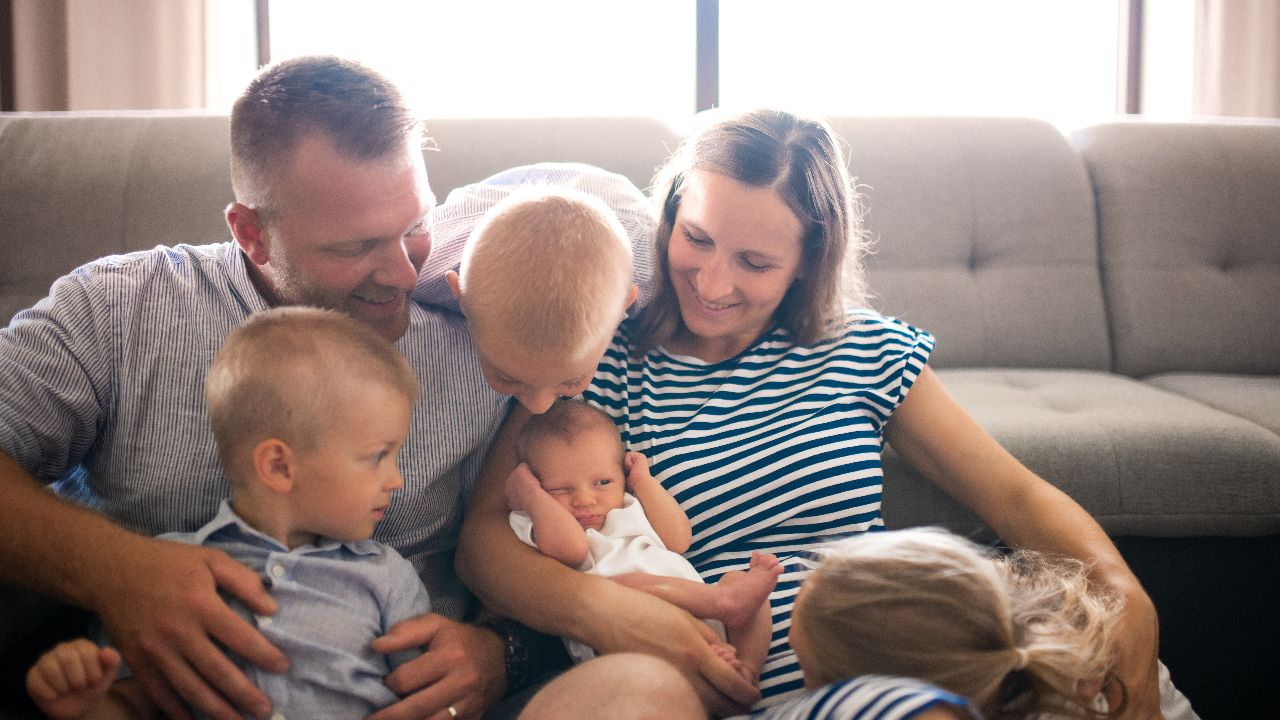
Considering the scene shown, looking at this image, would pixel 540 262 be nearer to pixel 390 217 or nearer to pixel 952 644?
pixel 390 217

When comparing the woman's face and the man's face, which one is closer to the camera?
the man's face

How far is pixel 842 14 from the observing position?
401 cm

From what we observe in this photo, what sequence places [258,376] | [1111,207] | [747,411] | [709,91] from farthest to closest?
[709,91], [1111,207], [747,411], [258,376]

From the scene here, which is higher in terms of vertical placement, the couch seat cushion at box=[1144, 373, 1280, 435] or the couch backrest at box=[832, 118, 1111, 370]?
the couch backrest at box=[832, 118, 1111, 370]

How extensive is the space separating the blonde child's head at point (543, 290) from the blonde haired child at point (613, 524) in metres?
0.14

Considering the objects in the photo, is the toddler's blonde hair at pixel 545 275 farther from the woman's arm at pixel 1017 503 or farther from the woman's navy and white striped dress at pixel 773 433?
the woman's arm at pixel 1017 503

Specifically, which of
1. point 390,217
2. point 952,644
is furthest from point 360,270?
point 952,644

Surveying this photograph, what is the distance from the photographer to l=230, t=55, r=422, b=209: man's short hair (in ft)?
4.06

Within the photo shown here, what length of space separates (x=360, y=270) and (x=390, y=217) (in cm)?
9

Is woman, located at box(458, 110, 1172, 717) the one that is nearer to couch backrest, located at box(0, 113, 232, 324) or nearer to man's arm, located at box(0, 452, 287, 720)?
man's arm, located at box(0, 452, 287, 720)

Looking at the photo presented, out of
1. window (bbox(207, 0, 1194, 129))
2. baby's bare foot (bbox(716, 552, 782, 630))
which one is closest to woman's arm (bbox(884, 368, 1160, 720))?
baby's bare foot (bbox(716, 552, 782, 630))

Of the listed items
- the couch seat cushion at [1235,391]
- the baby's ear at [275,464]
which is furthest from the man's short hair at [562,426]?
the couch seat cushion at [1235,391]

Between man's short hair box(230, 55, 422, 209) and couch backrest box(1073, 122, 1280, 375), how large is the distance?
5.93 ft

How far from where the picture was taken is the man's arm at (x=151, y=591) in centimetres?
101
